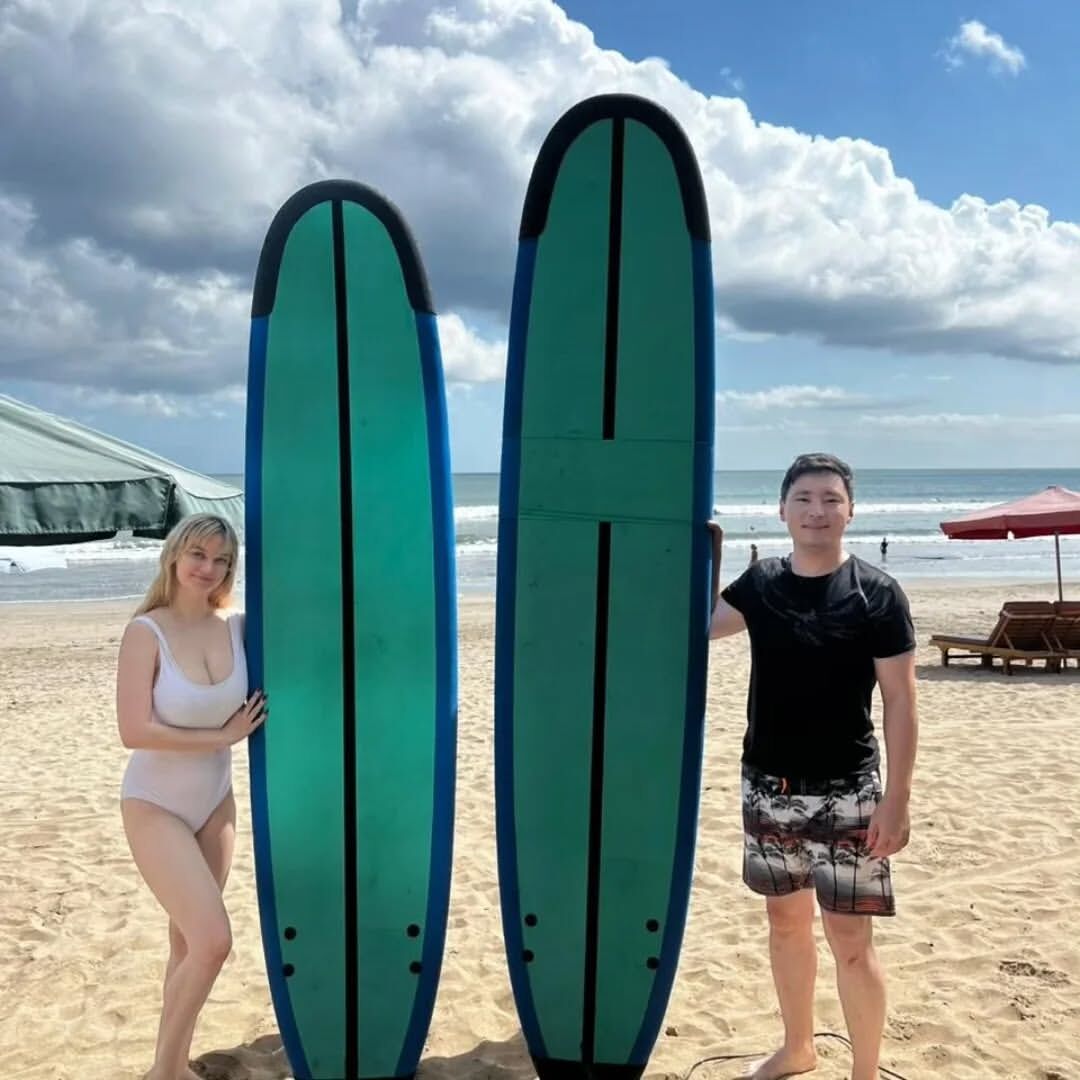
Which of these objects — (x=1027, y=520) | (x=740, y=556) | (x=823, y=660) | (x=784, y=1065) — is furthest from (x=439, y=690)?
(x=740, y=556)

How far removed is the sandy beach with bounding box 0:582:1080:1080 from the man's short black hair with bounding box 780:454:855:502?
166 cm

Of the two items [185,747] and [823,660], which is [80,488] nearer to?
[185,747]

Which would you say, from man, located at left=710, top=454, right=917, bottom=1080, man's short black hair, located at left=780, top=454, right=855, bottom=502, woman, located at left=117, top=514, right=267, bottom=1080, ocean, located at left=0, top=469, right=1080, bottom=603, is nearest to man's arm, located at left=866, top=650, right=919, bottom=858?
man, located at left=710, top=454, right=917, bottom=1080

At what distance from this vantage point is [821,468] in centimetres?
237

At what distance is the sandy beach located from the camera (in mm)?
2971

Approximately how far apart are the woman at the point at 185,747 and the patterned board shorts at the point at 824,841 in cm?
128

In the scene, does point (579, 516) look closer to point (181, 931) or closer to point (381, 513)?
point (381, 513)

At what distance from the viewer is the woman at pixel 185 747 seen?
236 cm

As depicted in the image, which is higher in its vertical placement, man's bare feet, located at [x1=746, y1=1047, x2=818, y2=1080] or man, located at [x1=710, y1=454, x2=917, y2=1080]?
man, located at [x1=710, y1=454, x2=917, y2=1080]

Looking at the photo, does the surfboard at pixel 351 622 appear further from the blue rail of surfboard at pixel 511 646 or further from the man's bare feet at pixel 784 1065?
the man's bare feet at pixel 784 1065

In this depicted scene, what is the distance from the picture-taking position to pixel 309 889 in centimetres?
282

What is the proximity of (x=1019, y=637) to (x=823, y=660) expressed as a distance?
373 inches

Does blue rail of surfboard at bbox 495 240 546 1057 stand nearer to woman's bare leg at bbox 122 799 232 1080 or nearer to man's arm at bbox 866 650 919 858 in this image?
woman's bare leg at bbox 122 799 232 1080

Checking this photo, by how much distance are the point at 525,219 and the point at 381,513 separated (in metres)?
0.92
